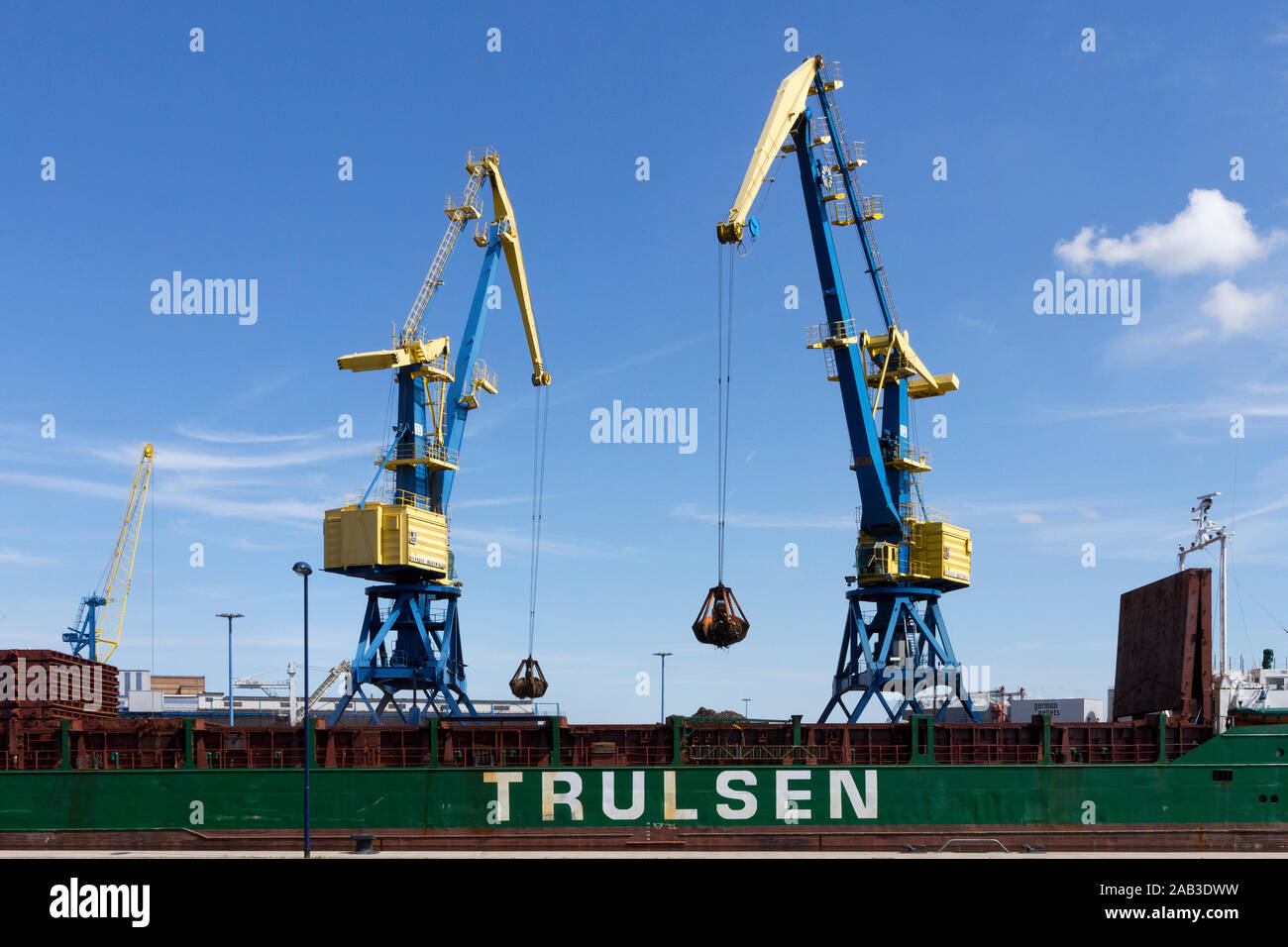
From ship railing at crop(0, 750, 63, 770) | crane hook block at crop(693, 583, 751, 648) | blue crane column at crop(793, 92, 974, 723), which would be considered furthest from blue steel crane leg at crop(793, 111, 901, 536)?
ship railing at crop(0, 750, 63, 770)

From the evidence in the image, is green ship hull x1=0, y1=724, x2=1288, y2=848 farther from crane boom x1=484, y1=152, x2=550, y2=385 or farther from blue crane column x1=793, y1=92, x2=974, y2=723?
crane boom x1=484, y1=152, x2=550, y2=385

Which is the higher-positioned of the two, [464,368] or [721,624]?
[464,368]

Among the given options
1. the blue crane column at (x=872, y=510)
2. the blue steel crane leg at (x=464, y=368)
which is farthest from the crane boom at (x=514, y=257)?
the blue crane column at (x=872, y=510)

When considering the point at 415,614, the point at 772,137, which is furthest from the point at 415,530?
the point at 772,137

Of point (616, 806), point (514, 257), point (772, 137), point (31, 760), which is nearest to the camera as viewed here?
point (616, 806)

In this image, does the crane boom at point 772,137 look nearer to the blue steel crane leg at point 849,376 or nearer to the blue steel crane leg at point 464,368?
the blue steel crane leg at point 849,376

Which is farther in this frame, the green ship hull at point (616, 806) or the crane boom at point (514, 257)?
the crane boom at point (514, 257)

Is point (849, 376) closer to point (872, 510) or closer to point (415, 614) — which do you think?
point (872, 510)

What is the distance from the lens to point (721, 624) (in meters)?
41.0

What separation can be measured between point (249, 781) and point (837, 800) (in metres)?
18.4

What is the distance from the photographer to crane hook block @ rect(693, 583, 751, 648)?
41031 mm

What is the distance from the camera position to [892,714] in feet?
173

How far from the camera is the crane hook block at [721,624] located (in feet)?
135
